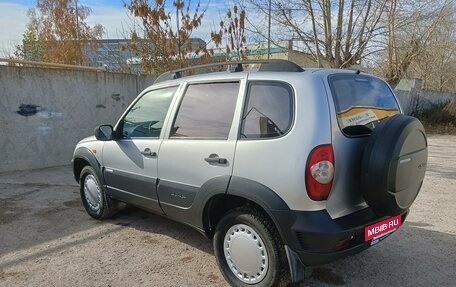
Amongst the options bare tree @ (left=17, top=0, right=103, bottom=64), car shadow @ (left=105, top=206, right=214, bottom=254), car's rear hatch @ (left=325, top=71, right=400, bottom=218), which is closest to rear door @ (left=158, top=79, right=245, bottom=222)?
car shadow @ (left=105, top=206, right=214, bottom=254)

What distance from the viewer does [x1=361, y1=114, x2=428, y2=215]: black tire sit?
2475 mm

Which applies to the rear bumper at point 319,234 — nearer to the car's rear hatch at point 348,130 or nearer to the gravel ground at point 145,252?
the car's rear hatch at point 348,130

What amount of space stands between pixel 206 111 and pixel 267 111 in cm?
68

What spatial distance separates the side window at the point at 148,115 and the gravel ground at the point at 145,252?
3.95ft

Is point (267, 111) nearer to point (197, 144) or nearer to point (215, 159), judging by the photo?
point (215, 159)

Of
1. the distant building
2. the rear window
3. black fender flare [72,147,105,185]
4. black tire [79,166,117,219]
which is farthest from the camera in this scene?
the distant building

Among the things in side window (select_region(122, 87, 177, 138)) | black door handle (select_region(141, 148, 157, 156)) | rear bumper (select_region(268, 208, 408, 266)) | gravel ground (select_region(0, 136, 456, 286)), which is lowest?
gravel ground (select_region(0, 136, 456, 286))

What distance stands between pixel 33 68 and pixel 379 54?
12564mm

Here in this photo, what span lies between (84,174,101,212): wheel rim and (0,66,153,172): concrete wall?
3.62 metres

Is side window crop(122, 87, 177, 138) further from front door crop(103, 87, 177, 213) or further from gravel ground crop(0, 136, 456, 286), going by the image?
gravel ground crop(0, 136, 456, 286)

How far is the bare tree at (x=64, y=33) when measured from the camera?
19703 millimetres

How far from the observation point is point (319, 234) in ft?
7.95

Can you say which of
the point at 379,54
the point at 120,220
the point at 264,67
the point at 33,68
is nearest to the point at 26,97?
the point at 33,68

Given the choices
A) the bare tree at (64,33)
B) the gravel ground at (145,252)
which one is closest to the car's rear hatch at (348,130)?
the gravel ground at (145,252)
